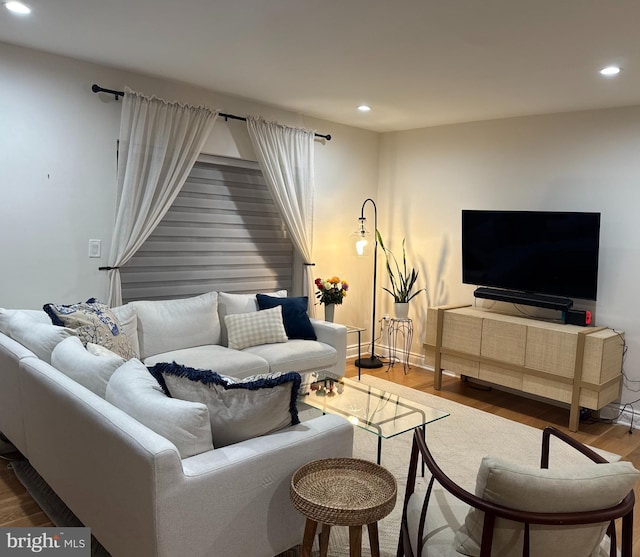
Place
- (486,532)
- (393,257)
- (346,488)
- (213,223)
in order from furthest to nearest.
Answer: (393,257)
(213,223)
(346,488)
(486,532)

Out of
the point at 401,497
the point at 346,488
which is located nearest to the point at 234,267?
the point at 401,497

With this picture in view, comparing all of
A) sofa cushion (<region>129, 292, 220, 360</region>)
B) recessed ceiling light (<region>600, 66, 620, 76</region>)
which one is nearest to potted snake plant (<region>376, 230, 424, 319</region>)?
sofa cushion (<region>129, 292, 220, 360</region>)

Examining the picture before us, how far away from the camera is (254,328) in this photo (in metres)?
4.07

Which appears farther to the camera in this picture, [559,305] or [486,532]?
[559,305]

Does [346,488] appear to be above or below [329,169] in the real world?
below

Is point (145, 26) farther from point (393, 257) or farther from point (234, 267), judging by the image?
point (393, 257)

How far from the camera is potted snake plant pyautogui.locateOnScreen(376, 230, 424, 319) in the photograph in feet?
17.7

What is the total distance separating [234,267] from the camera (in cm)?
468

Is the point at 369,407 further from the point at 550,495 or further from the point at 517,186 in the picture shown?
the point at 517,186

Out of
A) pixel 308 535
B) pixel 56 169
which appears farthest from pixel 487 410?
pixel 56 169

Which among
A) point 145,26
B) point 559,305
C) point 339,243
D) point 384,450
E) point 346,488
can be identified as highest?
point 145,26

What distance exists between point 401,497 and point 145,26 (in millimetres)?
2911

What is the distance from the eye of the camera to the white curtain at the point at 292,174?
15.1ft

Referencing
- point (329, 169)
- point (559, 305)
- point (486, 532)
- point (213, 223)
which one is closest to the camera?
point (486, 532)
